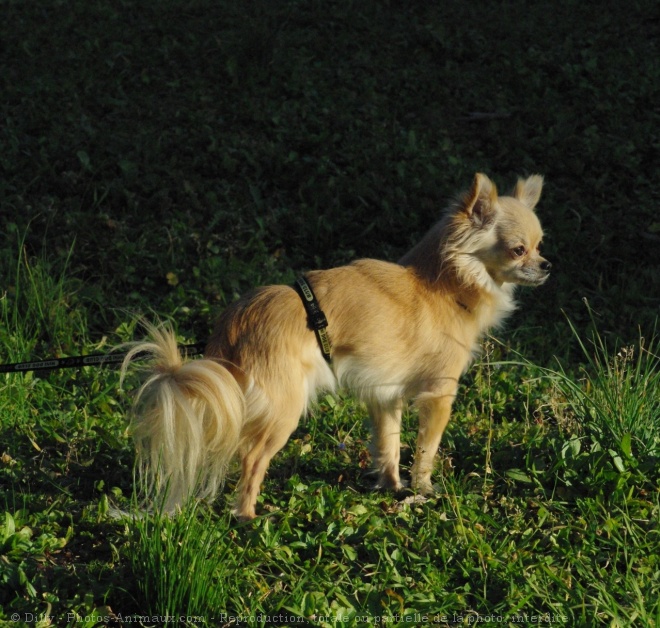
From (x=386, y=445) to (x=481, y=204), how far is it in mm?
1196

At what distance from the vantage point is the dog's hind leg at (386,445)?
4.02 m

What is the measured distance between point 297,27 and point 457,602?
22.0ft

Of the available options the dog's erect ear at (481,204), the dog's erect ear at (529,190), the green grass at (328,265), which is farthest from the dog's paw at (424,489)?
the dog's erect ear at (529,190)

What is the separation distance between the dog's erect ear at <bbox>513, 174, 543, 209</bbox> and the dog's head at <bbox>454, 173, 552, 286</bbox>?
264mm

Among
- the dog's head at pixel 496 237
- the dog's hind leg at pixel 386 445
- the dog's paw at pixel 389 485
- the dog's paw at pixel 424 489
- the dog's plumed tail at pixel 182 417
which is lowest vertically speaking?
the dog's paw at pixel 389 485

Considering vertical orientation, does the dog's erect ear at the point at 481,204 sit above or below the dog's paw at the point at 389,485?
above

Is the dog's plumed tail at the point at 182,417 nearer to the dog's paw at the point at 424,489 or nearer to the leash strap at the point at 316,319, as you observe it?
the leash strap at the point at 316,319

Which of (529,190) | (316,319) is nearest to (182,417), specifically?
(316,319)

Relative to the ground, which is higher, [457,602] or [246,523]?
[246,523]

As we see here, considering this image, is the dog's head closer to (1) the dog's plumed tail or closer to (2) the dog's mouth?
(2) the dog's mouth

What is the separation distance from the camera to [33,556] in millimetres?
3328

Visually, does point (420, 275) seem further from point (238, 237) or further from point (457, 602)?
point (238, 237)

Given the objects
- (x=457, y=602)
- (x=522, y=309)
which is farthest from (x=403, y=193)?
(x=457, y=602)

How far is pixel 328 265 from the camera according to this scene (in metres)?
6.16
